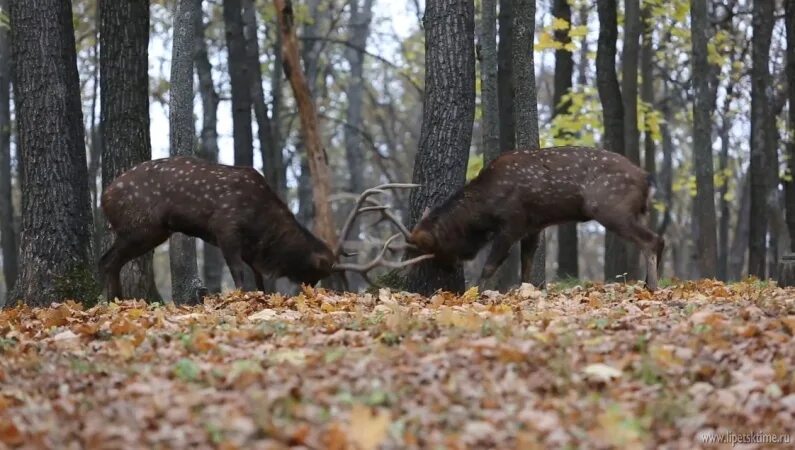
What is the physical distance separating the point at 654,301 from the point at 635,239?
254 centimetres

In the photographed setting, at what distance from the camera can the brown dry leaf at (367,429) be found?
16.9 feet

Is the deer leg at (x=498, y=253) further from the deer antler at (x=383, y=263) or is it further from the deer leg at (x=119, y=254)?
the deer leg at (x=119, y=254)

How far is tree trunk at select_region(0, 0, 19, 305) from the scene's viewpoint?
82.6 ft

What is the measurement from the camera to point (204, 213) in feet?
42.9

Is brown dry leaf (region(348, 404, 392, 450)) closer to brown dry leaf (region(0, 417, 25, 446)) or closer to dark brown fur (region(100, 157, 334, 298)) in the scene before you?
brown dry leaf (region(0, 417, 25, 446))

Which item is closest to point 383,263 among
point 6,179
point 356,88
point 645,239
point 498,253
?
point 498,253

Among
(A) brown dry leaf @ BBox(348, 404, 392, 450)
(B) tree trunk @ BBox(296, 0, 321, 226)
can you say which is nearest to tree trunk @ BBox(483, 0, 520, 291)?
(B) tree trunk @ BBox(296, 0, 321, 226)

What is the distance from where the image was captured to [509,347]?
6.69m

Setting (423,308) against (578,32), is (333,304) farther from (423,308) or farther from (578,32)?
(578,32)

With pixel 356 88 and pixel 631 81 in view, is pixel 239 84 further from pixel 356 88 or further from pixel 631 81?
pixel 356 88

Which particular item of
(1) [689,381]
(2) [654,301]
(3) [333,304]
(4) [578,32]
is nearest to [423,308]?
(3) [333,304]

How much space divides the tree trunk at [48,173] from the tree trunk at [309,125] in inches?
100.0

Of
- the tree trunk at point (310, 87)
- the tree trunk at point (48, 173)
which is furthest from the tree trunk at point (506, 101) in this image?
the tree trunk at point (310, 87)

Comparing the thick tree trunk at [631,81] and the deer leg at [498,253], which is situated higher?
the thick tree trunk at [631,81]
